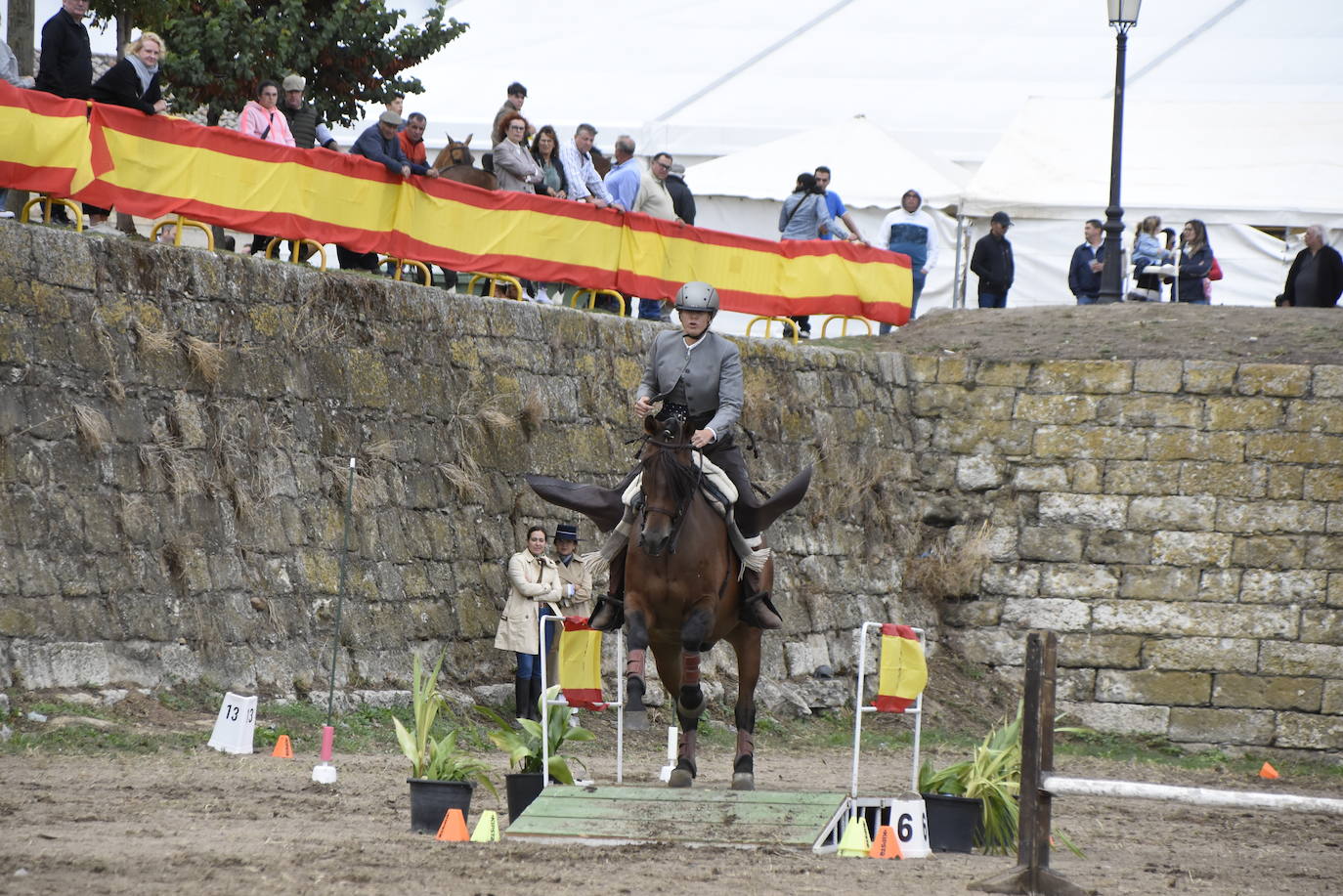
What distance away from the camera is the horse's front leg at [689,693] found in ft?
34.0

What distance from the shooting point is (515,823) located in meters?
9.04

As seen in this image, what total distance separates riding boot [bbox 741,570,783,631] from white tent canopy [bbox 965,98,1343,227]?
12521mm

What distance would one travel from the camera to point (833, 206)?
68.0ft

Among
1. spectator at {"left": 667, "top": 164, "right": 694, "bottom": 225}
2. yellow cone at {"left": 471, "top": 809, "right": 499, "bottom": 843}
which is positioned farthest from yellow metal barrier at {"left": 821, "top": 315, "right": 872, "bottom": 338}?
yellow cone at {"left": 471, "top": 809, "right": 499, "bottom": 843}

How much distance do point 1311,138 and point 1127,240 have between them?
3.03 meters

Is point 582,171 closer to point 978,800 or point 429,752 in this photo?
point 429,752

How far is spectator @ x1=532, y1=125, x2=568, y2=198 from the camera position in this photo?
16969 mm

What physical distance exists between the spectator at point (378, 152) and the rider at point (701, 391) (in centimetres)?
459

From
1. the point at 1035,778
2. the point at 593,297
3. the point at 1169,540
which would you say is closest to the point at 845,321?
the point at 593,297

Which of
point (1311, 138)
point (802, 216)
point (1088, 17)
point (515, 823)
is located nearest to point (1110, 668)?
point (802, 216)

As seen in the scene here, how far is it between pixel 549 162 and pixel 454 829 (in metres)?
9.60

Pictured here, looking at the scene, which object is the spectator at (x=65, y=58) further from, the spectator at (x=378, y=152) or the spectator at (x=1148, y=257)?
the spectator at (x=1148, y=257)

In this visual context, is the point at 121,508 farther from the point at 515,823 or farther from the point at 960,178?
the point at 960,178

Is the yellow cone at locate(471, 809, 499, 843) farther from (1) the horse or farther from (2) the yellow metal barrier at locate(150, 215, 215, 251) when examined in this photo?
(1) the horse
